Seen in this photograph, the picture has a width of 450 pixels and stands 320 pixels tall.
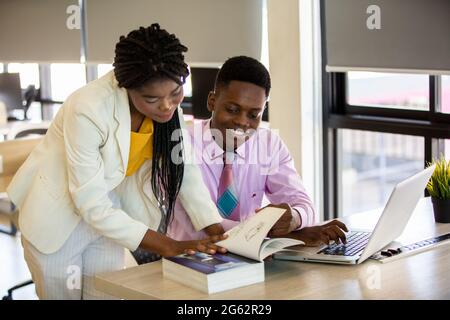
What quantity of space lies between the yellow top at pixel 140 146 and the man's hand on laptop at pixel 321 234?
0.47 metres

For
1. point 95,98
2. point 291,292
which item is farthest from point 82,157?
point 291,292

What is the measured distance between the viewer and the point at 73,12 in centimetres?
476

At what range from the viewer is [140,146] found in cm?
221

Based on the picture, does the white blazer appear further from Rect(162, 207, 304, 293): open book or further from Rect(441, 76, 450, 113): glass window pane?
Rect(441, 76, 450, 113): glass window pane

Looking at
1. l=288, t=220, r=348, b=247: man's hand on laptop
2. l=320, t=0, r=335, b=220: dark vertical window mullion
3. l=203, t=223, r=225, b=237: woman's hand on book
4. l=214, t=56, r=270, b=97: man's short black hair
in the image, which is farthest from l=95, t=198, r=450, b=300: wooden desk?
l=320, t=0, r=335, b=220: dark vertical window mullion

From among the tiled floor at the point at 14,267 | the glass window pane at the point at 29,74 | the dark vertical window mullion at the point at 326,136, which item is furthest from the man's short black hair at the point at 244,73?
the glass window pane at the point at 29,74

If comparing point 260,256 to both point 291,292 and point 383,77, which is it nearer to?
point 291,292

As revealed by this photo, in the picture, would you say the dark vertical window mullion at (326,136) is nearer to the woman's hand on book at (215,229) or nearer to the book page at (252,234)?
the woman's hand on book at (215,229)

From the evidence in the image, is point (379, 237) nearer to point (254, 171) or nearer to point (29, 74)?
point (254, 171)

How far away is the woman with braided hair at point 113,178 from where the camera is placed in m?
2.03

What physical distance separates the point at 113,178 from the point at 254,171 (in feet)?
1.92

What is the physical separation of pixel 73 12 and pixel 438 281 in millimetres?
3390

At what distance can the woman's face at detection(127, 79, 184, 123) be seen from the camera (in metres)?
2.01

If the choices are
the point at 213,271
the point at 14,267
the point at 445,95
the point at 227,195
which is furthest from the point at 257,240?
the point at 14,267
